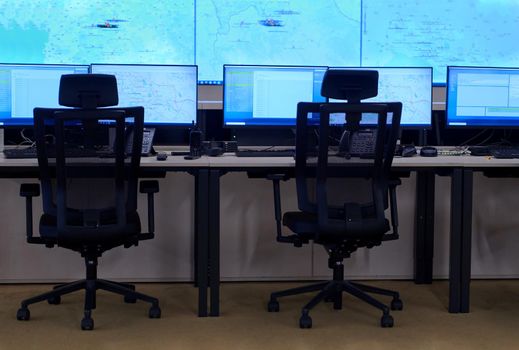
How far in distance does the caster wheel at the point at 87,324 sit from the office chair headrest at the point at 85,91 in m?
1.02

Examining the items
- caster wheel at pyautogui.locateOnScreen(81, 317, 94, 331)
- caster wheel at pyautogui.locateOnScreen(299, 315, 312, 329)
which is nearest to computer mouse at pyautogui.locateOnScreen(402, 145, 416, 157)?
caster wheel at pyautogui.locateOnScreen(299, 315, 312, 329)

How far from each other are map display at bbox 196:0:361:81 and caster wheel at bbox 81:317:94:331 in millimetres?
1719

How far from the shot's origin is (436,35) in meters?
4.67

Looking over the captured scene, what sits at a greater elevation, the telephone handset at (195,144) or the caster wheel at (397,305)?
the telephone handset at (195,144)

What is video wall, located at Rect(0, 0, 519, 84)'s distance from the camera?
14.5 ft

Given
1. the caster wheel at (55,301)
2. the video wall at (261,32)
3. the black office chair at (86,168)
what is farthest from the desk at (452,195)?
the video wall at (261,32)

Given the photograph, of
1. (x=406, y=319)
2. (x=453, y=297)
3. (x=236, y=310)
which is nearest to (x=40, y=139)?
(x=236, y=310)

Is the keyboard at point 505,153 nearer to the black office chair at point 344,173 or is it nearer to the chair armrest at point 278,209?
the black office chair at point 344,173

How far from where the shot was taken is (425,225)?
445 cm

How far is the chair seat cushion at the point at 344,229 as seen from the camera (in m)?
3.47

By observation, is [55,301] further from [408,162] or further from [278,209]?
[408,162]

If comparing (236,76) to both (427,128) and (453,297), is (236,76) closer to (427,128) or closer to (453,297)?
(427,128)

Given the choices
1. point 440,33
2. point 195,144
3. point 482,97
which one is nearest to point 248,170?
point 195,144

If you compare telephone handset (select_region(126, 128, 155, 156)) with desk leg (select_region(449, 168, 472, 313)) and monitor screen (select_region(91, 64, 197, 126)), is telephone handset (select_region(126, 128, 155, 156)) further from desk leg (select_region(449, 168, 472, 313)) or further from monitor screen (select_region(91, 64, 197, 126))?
desk leg (select_region(449, 168, 472, 313))
